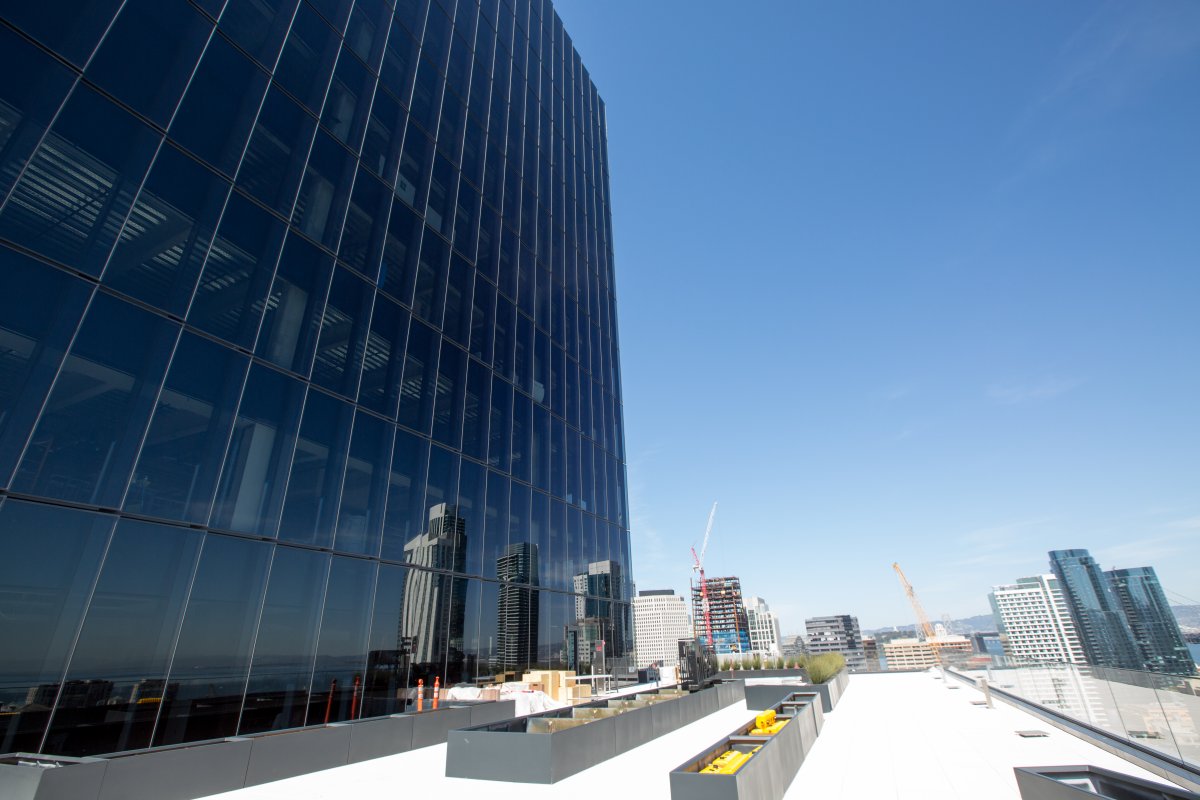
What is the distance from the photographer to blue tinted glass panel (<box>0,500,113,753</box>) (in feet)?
25.2

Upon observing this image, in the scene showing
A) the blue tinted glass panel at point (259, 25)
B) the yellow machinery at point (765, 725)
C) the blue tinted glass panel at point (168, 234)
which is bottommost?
the yellow machinery at point (765, 725)

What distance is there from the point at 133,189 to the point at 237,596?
806 cm

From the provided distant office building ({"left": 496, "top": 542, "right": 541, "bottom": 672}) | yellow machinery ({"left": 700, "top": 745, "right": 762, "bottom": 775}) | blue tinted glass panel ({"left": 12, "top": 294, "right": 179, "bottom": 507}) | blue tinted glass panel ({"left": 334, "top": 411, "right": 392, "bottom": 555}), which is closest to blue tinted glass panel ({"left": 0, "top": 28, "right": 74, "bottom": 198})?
blue tinted glass panel ({"left": 12, "top": 294, "right": 179, "bottom": 507})

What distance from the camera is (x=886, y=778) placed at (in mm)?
8883

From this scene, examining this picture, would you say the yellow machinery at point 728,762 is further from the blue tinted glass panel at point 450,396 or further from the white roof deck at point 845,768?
the blue tinted glass panel at point 450,396

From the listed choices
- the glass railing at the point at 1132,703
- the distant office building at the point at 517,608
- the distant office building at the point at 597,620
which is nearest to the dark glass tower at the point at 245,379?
Result: the distant office building at the point at 517,608

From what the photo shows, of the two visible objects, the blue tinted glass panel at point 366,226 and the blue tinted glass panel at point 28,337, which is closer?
the blue tinted glass panel at point 28,337

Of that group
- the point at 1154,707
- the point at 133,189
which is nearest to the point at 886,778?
the point at 1154,707

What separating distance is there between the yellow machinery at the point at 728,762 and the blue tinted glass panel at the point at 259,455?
979 centimetres

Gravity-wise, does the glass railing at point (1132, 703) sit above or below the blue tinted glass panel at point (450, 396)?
below

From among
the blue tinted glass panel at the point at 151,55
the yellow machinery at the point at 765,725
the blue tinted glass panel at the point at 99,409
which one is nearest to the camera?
the blue tinted glass panel at the point at 99,409

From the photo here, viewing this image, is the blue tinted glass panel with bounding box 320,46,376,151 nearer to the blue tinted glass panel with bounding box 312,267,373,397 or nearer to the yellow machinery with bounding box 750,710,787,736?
the blue tinted glass panel with bounding box 312,267,373,397

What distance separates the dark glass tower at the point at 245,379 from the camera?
8633mm

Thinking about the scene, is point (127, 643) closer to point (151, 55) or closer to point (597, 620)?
point (151, 55)
